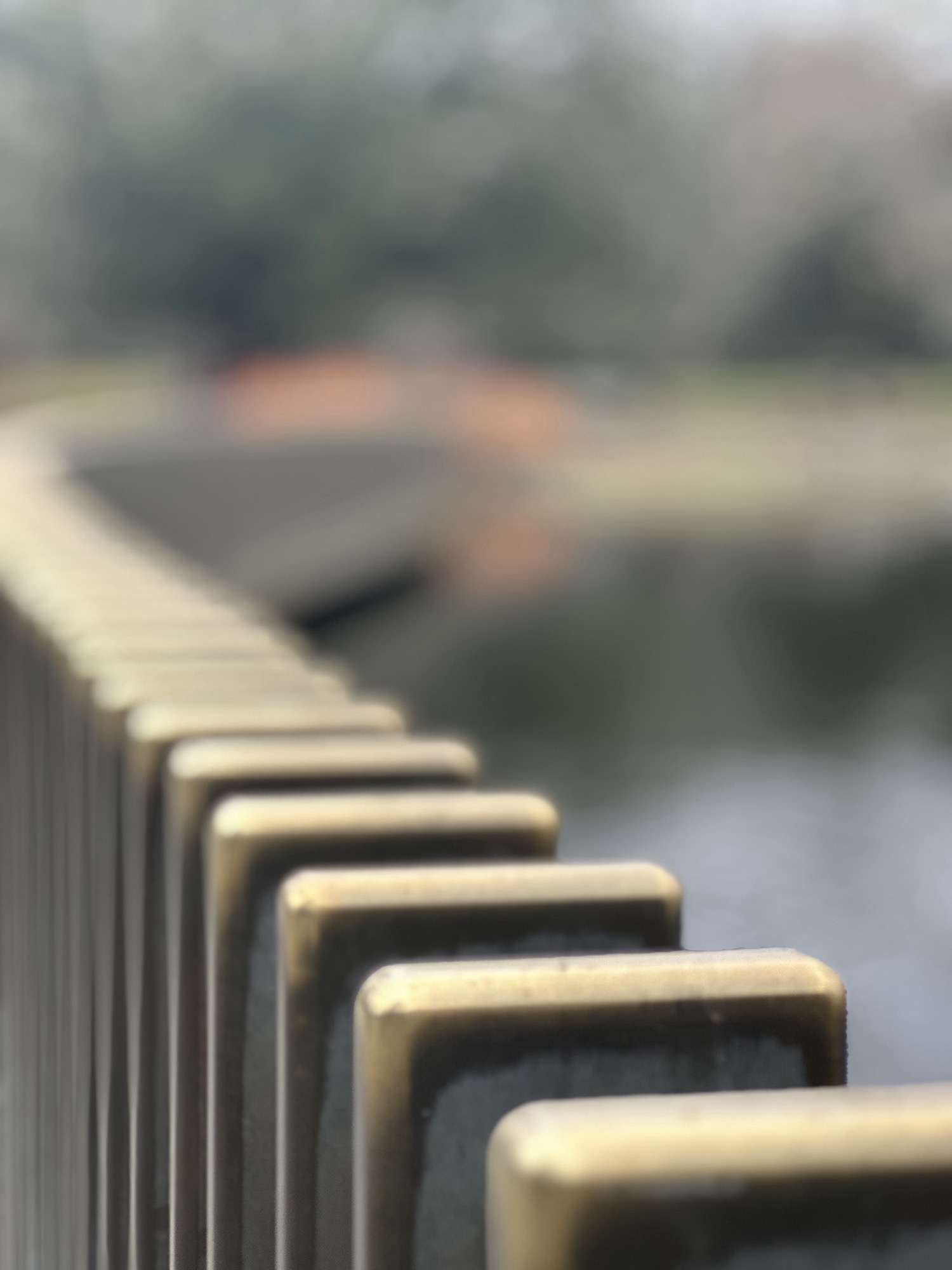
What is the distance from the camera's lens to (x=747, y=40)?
82688 mm

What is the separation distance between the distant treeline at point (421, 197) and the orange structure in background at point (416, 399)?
466 centimetres

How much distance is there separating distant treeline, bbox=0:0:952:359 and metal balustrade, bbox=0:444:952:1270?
64477 mm

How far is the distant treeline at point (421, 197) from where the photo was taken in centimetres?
6644

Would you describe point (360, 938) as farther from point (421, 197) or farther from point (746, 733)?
point (421, 197)

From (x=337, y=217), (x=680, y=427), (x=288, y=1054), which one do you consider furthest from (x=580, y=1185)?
(x=337, y=217)

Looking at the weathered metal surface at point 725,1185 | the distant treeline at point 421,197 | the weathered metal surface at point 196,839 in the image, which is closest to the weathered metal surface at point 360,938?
the weathered metal surface at point 196,839

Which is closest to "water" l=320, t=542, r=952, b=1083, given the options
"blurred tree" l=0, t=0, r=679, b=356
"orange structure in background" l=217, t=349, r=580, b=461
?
"orange structure in background" l=217, t=349, r=580, b=461

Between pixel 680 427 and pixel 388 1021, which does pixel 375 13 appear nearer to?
pixel 680 427

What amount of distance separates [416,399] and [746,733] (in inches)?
1420

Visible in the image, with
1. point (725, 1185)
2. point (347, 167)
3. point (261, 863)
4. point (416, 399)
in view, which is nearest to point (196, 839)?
point (261, 863)

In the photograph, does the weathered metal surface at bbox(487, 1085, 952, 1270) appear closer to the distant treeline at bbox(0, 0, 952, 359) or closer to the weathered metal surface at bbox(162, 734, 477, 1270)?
the weathered metal surface at bbox(162, 734, 477, 1270)

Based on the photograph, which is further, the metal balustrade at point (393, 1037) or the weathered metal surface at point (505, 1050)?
the weathered metal surface at point (505, 1050)

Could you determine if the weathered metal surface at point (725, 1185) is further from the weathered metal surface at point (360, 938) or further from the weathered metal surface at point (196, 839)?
the weathered metal surface at point (196, 839)

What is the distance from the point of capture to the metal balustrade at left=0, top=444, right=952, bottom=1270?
1.07 metres
